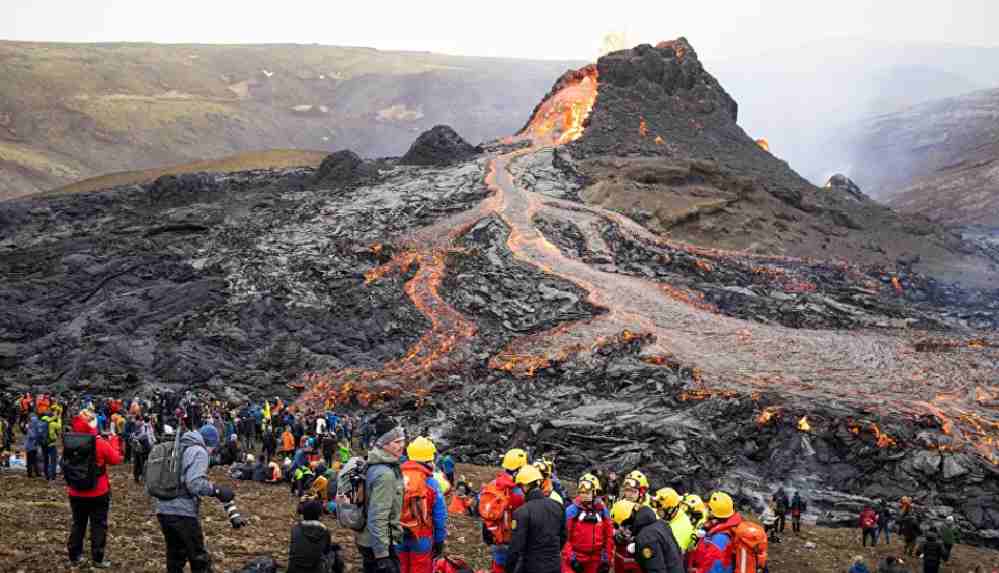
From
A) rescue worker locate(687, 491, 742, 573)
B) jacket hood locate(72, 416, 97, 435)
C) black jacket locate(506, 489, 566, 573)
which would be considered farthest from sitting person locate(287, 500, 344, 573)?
rescue worker locate(687, 491, 742, 573)

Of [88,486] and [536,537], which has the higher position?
[536,537]

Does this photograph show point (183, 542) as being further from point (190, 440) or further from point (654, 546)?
point (654, 546)

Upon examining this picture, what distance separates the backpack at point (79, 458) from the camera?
9445 millimetres

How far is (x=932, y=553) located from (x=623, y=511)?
10.8 m

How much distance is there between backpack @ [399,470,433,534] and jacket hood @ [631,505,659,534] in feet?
6.32

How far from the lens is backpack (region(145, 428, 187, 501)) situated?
8.53m

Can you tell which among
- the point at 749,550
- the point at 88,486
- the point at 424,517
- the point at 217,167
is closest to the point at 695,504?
the point at 749,550

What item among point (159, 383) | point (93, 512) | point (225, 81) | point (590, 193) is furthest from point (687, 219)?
point (225, 81)

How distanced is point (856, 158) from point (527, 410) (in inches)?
5135

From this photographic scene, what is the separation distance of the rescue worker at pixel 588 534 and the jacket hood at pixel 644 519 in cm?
79

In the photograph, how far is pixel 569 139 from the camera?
228 ft

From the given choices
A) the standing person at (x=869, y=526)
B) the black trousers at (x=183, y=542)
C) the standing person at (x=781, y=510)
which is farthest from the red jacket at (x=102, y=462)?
the standing person at (x=869, y=526)

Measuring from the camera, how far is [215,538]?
12320 mm

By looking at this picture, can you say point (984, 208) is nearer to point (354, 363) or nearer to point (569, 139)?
point (569, 139)
